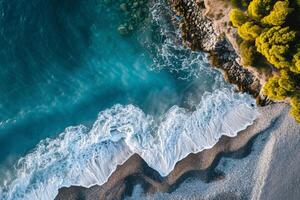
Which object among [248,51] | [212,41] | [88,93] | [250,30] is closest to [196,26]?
[212,41]

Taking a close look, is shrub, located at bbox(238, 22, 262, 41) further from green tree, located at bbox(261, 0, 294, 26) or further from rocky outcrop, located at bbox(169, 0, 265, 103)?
rocky outcrop, located at bbox(169, 0, 265, 103)

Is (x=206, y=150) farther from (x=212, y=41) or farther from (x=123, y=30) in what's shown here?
(x=123, y=30)

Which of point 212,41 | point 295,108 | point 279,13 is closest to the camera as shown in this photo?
point 279,13

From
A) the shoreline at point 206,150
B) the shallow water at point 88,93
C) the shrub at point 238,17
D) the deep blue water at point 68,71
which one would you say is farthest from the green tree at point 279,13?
the deep blue water at point 68,71

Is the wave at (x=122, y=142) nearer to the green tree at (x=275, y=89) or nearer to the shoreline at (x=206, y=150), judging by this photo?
the shoreline at (x=206, y=150)

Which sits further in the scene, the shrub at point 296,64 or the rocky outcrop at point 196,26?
the rocky outcrop at point 196,26

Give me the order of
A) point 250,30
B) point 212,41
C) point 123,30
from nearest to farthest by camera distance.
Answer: point 250,30 → point 212,41 → point 123,30

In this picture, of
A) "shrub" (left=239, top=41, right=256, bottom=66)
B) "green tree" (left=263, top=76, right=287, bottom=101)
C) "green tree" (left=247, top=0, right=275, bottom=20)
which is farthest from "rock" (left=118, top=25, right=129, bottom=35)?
"green tree" (left=263, top=76, right=287, bottom=101)
